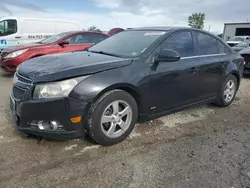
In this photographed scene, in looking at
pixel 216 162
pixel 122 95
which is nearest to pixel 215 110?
pixel 216 162

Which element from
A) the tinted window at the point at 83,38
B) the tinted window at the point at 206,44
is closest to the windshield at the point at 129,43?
the tinted window at the point at 206,44

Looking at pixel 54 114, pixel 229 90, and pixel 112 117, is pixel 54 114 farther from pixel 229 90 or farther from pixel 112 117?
pixel 229 90

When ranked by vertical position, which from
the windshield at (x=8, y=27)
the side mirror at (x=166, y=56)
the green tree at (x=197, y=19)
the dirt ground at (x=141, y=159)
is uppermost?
the green tree at (x=197, y=19)

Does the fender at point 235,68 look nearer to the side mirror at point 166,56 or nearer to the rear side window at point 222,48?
the rear side window at point 222,48

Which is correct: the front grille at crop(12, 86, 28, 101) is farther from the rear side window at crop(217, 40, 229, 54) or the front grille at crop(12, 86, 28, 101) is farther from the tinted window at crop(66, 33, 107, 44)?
the tinted window at crop(66, 33, 107, 44)

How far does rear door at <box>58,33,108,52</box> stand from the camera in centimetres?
780

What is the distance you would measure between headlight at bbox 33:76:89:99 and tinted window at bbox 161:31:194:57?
157 centimetres

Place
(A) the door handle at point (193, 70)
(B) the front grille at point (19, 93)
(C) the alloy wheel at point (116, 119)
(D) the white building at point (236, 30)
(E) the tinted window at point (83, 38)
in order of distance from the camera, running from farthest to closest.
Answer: (D) the white building at point (236, 30), (E) the tinted window at point (83, 38), (A) the door handle at point (193, 70), (C) the alloy wheel at point (116, 119), (B) the front grille at point (19, 93)

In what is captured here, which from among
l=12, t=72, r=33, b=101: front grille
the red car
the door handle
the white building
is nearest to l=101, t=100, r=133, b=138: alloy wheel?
l=12, t=72, r=33, b=101: front grille

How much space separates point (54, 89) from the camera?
2750mm

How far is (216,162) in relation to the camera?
9.36ft

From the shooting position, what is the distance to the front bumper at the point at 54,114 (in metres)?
2.74

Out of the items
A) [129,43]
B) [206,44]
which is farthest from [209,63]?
[129,43]

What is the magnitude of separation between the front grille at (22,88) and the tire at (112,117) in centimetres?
74
